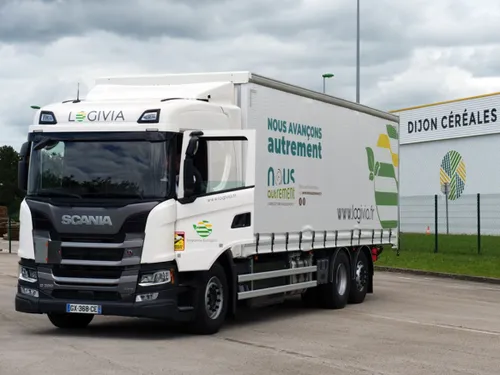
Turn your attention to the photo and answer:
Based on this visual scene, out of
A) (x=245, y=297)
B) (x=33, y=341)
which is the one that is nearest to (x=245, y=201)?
(x=245, y=297)

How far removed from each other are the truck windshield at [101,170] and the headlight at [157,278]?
0.93 m

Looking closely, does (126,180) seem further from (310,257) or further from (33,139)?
(310,257)

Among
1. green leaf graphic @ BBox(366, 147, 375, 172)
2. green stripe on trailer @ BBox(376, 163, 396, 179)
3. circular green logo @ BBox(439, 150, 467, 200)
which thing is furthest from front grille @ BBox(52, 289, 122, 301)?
circular green logo @ BBox(439, 150, 467, 200)

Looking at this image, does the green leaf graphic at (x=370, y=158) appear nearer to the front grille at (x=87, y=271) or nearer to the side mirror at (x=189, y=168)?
the side mirror at (x=189, y=168)

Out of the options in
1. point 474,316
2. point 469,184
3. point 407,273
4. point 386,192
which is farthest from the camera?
point 469,184

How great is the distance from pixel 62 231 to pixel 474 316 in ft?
22.9

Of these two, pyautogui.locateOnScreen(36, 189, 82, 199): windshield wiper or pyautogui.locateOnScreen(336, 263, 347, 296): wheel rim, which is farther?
pyautogui.locateOnScreen(336, 263, 347, 296): wheel rim

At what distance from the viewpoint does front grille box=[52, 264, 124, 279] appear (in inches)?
491

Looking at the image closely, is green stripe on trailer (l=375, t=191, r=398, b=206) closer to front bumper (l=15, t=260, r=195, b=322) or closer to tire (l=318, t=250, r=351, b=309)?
tire (l=318, t=250, r=351, b=309)

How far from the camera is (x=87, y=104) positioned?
13.3 m

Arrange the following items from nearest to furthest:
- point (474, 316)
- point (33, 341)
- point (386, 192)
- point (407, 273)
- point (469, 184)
A: point (33, 341) → point (474, 316) → point (386, 192) → point (407, 273) → point (469, 184)

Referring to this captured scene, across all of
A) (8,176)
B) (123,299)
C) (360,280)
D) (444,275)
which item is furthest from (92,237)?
(8,176)

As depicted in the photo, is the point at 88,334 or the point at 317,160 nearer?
the point at 88,334

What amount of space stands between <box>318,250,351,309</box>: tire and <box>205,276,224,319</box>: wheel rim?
12.7 ft
